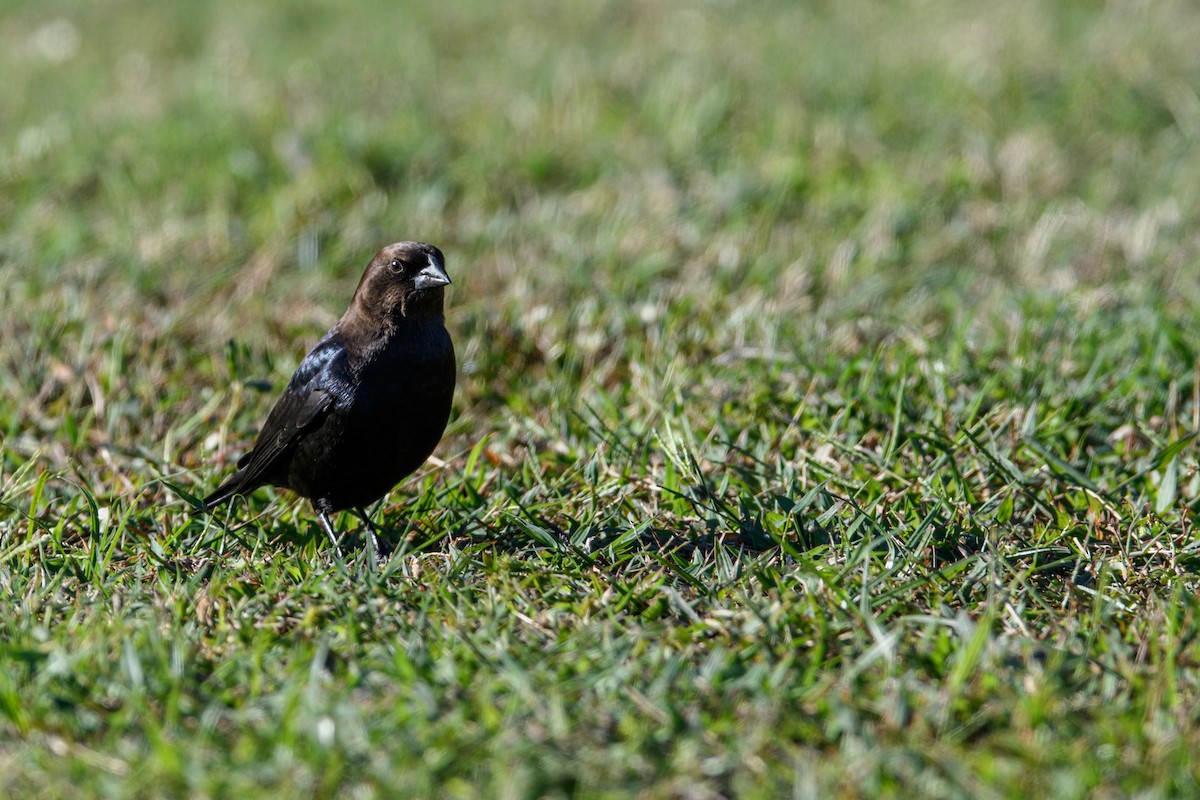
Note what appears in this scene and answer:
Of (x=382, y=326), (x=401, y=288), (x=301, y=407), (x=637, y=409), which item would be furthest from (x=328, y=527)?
(x=637, y=409)

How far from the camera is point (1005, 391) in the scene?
4.51 metres

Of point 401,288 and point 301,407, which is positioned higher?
point 401,288

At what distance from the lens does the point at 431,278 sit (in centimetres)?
397

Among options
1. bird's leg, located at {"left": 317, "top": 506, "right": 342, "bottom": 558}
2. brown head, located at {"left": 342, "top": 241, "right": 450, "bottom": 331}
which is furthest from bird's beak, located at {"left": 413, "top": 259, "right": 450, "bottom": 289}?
bird's leg, located at {"left": 317, "top": 506, "right": 342, "bottom": 558}

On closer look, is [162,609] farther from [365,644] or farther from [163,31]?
[163,31]

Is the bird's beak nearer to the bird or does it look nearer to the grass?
the bird

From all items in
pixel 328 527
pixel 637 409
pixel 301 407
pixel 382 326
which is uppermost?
pixel 382 326

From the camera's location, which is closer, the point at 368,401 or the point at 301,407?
the point at 368,401

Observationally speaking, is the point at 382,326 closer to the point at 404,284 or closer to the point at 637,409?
the point at 404,284

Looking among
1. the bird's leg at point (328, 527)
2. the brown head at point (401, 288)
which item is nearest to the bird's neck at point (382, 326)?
the brown head at point (401, 288)

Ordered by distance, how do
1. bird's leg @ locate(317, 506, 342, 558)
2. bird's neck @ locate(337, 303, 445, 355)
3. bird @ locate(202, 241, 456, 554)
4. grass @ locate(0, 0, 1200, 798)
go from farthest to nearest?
bird's neck @ locate(337, 303, 445, 355) → bird @ locate(202, 241, 456, 554) → bird's leg @ locate(317, 506, 342, 558) → grass @ locate(0, 0, 1200, 798)

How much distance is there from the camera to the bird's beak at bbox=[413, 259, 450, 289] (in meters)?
3.96

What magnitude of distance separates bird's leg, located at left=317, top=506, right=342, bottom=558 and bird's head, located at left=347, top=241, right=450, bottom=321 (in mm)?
574

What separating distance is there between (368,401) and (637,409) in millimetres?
1122
